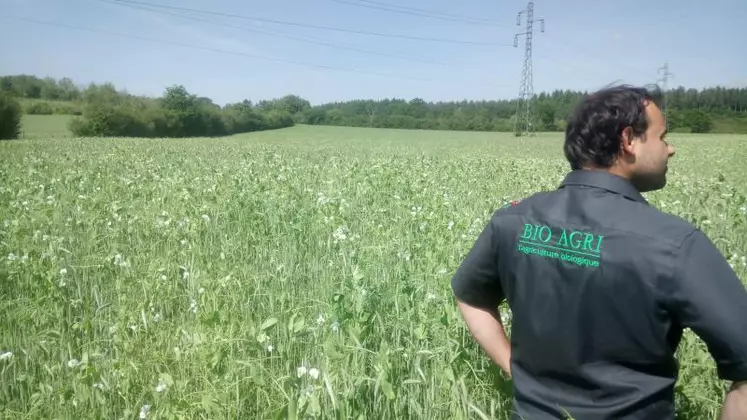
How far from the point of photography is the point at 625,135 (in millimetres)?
1955

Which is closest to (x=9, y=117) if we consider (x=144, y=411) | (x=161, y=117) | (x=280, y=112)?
(x=161, y=117)

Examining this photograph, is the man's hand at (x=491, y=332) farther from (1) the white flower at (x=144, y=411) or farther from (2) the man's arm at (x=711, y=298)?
(1) the white flower at (x=144, y=411)

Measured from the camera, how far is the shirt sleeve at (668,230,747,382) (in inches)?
63.7

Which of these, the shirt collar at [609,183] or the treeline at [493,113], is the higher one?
the treeline at [493,113]

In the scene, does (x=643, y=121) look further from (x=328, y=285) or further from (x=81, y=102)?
(x=81, y=102)

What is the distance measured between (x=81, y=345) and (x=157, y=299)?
2.39 feet

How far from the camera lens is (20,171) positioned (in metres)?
12.5

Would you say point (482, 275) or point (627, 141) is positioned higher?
point (627, 141)

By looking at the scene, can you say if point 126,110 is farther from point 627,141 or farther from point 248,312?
point 627,141

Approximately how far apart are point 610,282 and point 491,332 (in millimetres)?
786

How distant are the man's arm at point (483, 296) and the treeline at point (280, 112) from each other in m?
23.8

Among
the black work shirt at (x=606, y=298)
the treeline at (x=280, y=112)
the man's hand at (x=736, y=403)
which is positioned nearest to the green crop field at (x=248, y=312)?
the black work shirt at (x=606, y=298)

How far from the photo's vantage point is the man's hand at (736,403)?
68.2 inches

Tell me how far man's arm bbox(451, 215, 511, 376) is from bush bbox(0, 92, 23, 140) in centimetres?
4416
